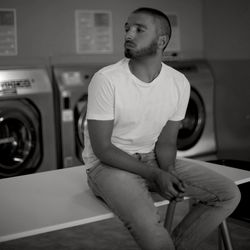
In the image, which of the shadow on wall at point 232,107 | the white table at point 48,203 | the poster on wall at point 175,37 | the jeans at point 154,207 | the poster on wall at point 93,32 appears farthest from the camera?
the poster on wall at point 175,37

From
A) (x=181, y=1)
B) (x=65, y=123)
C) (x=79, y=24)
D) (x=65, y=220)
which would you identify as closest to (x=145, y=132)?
(x=65, y=220)

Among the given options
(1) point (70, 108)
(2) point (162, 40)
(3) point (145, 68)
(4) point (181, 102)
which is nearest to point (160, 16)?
(2) point (162, 40)

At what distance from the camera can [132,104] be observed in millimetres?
1879

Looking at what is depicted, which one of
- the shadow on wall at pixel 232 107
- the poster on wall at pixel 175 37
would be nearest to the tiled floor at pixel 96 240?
the shadow on wall at pixel 232 107

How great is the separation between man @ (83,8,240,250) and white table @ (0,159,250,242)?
8cm

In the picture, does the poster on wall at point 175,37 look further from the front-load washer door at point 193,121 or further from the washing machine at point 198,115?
the front-load washer door at point 193,121

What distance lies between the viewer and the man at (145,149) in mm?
1605

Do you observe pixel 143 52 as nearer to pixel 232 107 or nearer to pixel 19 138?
pixel 19 138

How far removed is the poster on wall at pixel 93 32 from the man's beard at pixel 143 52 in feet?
6.88

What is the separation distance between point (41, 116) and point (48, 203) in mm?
2058

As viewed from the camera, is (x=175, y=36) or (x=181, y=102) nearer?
(x=181, y=102)

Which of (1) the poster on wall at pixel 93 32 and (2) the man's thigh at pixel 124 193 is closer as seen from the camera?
(2) the man's thigh at pixel 124 193

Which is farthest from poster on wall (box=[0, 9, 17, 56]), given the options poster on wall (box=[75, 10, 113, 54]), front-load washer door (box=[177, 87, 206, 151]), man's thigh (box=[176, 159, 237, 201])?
man's thigh (box=[176, 159, 237, 201])

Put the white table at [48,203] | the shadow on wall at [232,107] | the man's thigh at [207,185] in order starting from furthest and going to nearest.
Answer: the shadow on wall at [232,107]
the man's thigh at [207,185]
the white table at [48,203]
